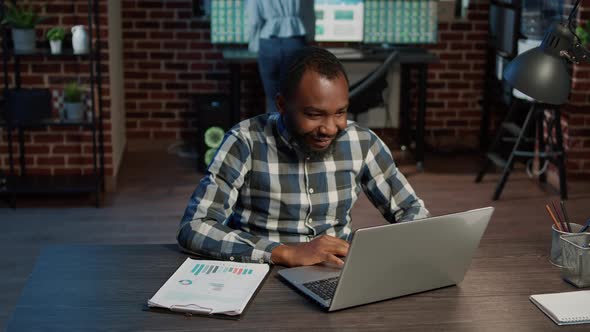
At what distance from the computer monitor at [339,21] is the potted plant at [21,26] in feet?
6.44

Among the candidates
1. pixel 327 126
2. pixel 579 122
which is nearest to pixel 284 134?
pixel 327 126

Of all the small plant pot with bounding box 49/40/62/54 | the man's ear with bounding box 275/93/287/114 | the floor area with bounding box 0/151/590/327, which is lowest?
the floor area with bounding box 0/151/590/327

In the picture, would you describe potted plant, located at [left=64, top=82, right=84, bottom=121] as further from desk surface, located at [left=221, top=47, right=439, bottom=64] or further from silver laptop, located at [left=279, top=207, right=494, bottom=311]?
silver laptop, located at [left=279, top=207, right=494, bottom=311]

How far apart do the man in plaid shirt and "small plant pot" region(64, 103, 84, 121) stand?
2598 millimetres

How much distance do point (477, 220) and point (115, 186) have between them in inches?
138

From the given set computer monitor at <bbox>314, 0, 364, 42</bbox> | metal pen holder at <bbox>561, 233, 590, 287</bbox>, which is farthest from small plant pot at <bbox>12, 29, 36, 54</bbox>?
metal pen holder at <bbox>561, 233, 590, 287</bbox>

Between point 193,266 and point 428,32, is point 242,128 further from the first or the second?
point 428,32

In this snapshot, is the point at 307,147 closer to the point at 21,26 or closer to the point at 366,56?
the point at 21,26

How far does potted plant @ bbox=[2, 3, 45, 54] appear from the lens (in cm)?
448

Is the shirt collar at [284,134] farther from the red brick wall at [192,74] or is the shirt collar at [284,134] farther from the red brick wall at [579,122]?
the red brick wall at [192,74]

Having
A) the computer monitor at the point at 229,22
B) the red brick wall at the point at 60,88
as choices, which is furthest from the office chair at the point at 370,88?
the red brick wall at the point at 60,88

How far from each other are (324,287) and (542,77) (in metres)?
0.67

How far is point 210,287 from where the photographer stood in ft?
6.07

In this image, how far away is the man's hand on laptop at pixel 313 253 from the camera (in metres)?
1.99
